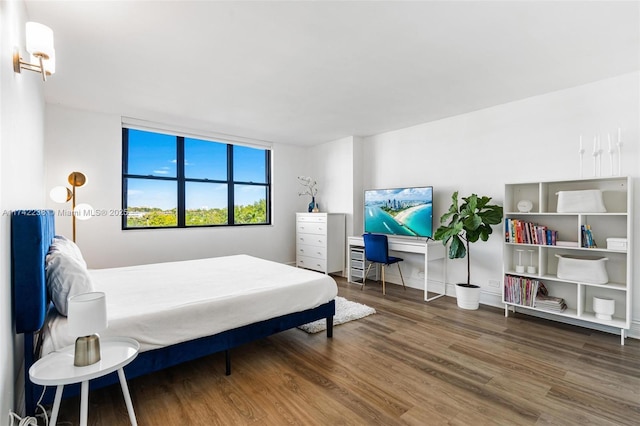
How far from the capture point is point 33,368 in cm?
131

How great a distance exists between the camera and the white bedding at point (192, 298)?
5.99 ft

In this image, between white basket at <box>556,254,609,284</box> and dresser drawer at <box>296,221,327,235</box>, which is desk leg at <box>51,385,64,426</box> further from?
dresser drawer at <box>296,221,327,235</box>

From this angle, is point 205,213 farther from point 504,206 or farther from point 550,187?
point 550,187

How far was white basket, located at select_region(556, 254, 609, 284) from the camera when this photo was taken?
2.87 m

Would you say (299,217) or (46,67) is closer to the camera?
(46,67)

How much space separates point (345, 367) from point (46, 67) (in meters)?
2.69

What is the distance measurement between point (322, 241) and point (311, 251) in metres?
0.37

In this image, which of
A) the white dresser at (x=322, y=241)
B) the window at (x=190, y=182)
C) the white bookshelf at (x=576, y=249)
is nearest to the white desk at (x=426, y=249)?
the white bookshelf at (x=576, y=249)

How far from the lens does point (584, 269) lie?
294 cm

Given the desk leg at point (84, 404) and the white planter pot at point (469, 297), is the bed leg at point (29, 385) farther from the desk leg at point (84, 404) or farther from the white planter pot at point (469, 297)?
the white planter pot at point (469, 297)

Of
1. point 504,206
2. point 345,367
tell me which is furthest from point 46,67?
point 504,206

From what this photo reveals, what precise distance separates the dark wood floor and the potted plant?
0.62 metres

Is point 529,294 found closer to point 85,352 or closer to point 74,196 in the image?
point 85,352

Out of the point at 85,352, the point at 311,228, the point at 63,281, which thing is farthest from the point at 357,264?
the point at 85,352
